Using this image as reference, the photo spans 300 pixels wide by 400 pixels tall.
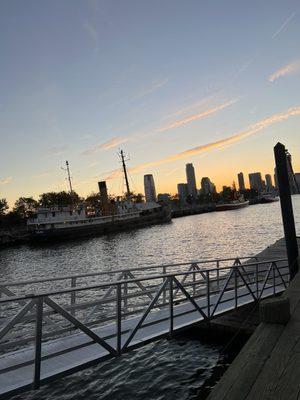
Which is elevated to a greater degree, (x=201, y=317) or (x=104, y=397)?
(x=201, y=317)

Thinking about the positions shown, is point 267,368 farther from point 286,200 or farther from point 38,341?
point 286,200

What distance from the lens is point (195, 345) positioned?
11281 millimetres

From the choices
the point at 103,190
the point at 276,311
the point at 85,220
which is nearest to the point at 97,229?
the point at 85,220

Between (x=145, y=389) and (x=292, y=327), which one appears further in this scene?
(x=145, y=389)

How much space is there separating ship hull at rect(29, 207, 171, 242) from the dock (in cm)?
6903

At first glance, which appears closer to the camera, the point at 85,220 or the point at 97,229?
→ the point at 97,229

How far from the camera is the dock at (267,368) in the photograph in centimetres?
383

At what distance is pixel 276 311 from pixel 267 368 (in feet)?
4.73

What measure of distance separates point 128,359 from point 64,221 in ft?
224

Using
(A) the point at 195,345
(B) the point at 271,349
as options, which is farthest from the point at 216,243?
(B) the point at 271,349

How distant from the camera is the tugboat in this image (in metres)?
73.0

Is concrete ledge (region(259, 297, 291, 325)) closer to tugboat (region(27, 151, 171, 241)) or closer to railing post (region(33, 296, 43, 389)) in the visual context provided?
railing post (region(33, 296, 43, 389))

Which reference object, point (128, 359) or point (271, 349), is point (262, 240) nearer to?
point (128, 359)

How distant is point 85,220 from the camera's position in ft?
270
